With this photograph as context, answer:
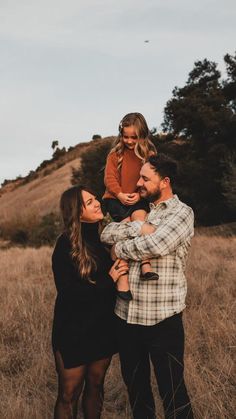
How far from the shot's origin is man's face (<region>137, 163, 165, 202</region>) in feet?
9.47

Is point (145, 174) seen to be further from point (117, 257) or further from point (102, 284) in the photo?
point (102, 284)

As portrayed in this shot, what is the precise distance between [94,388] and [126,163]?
6.02 ft

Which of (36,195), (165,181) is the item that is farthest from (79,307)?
(36,195)

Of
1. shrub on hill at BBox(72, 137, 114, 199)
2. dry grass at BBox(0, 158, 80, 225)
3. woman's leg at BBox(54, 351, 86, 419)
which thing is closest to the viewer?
woman's leg at BBox(54, 351, 86, 419)

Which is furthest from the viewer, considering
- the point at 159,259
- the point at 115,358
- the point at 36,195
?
the point at 36,195

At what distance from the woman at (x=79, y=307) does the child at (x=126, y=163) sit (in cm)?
78

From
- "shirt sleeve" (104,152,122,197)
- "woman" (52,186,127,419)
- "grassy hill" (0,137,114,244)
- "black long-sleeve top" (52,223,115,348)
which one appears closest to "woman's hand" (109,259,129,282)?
"woman" (52,186,127,419)

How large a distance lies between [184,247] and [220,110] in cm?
2041

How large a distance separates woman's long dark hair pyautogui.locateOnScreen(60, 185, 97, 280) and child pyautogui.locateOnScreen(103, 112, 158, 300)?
29.7 inches

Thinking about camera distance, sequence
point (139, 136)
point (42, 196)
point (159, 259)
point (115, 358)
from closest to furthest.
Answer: point (159, 259)
point (139, 136)
point (115, 358)
point (42, 196)

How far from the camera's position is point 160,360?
2.74 m

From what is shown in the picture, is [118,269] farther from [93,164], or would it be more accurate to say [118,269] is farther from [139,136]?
[93,164]

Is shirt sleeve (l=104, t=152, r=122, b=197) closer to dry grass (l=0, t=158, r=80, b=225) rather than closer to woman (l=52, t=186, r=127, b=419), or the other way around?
woman (l=52, t=186, r=127, b=419)

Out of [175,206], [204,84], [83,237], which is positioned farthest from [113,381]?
[204,84]
